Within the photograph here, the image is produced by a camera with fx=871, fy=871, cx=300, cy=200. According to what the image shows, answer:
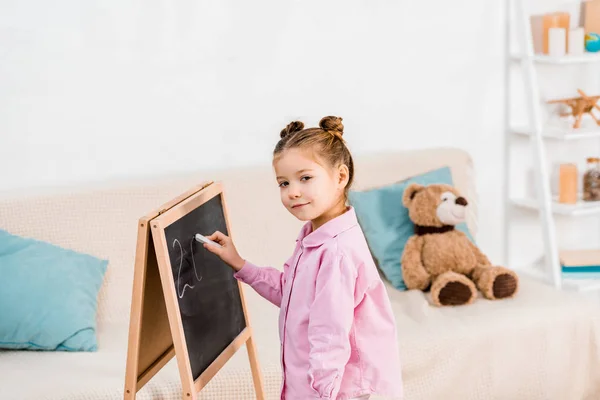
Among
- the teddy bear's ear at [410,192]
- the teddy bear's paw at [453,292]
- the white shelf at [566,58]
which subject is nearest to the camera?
the teddy bear's paw at [453,292]

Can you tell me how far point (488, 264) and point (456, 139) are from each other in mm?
681

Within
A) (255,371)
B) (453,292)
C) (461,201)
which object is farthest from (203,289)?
(461,201)

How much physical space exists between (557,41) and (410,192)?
35.8 inches

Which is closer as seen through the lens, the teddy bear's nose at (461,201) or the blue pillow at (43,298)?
the blue pillow at (43,298)

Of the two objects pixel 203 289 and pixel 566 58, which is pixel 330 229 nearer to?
pixel 203 289

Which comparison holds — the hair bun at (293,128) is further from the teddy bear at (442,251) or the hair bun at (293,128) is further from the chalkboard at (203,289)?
the teddy bear at (442,251)

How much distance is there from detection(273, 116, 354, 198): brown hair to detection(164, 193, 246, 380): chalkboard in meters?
0.31

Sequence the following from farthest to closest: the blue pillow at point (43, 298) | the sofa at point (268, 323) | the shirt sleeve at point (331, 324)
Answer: the blue pillow at point (43, 298) → the sofa at point (268, 323) → the shirt sleeve at point (331, 324)

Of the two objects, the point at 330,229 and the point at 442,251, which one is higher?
the point at 330,229

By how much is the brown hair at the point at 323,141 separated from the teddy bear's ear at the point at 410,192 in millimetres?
1175

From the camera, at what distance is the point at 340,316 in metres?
1.71

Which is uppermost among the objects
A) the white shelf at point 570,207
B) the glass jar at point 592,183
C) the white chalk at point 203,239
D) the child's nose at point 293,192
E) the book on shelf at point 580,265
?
the child's nose at point 293,192

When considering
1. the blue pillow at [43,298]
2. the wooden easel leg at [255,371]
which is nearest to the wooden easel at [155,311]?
the wooden easel leg at [255,371]

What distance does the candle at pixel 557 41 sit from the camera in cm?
336
